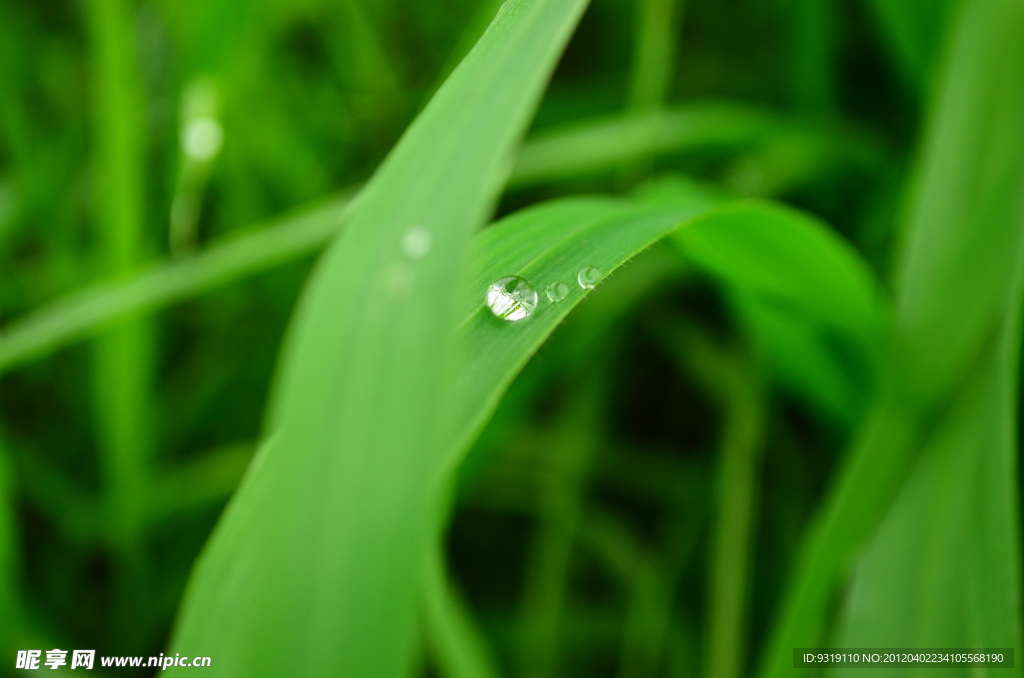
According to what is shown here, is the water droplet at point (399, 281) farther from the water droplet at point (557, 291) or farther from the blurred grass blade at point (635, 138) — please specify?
the blurred grass blade at point (635, 138)

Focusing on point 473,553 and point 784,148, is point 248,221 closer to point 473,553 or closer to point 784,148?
point 473,553

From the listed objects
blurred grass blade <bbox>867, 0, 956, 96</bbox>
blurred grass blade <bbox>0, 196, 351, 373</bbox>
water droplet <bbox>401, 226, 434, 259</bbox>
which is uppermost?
blurred grass blade <bbox>867, 0, 956, 96</bbox>

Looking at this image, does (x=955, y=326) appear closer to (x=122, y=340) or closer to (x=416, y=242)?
(x=416, y=242)

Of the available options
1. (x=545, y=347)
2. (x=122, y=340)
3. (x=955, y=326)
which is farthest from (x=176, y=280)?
(x=955, y=326)

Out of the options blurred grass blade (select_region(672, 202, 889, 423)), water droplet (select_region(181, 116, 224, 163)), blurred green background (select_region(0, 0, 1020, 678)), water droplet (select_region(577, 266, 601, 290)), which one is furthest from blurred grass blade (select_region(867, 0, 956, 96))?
water droplet (select_region(181, 116, 224, 163))

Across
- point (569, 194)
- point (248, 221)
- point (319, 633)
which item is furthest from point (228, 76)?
point (319, 633)

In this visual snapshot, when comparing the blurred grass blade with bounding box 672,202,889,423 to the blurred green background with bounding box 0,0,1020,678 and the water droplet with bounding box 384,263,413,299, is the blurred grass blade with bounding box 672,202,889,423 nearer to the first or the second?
the blurred green background with bounding box 0,0,1020,678
